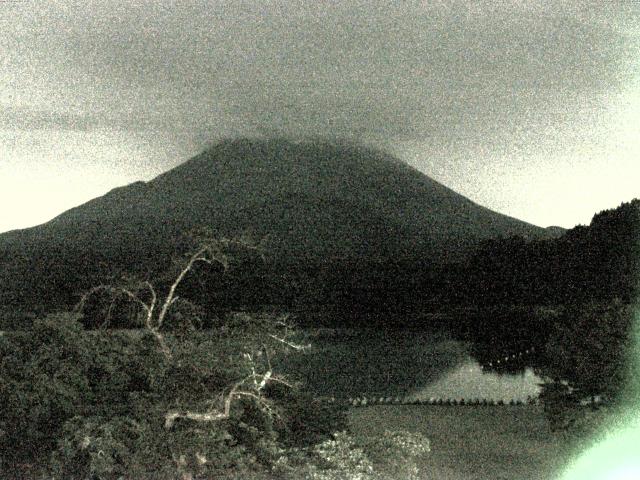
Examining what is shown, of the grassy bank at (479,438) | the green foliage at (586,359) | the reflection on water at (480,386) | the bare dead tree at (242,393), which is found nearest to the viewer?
the bare dead tree at (242,393)

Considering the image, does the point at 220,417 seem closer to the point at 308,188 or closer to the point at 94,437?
the point at 94,437

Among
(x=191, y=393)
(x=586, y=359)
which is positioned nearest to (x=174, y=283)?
(x=191, y=393)

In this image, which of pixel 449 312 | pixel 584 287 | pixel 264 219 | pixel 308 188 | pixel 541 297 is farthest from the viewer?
pixel 308 188

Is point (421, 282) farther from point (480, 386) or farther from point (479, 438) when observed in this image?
point (479, 438)

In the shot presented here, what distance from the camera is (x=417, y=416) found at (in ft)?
41.7

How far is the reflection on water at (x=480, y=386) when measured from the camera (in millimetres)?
18422

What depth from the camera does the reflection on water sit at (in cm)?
1842

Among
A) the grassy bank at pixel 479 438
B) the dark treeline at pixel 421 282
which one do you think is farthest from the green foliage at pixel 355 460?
the dark treeline at pixel 421 282

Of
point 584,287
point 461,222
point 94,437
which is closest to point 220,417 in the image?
point 94,437

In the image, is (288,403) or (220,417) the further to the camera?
(288,403)

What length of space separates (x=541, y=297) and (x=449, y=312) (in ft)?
19.0

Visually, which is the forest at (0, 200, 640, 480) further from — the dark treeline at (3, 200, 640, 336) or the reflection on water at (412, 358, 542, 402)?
the dark treeline at (3, 200, 640, 336)

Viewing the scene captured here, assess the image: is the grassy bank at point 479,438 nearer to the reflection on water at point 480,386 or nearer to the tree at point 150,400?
the tree at point 150,400

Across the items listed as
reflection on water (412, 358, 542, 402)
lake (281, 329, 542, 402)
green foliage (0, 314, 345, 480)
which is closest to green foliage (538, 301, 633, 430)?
green foliage (0, 314, 345, 480)
